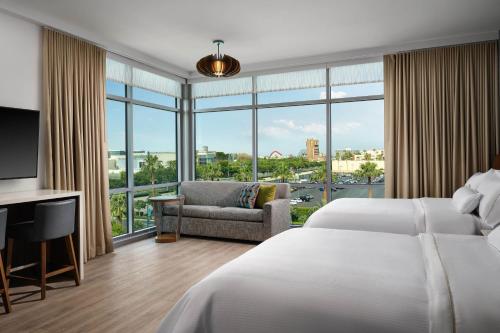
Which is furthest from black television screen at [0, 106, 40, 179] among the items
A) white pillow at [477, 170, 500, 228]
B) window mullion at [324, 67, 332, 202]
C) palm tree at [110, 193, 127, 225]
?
white pillow at [477, 170, 500, 228]

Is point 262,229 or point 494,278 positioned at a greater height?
point 494,278

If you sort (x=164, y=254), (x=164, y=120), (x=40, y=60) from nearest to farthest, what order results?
(x=40, y=60), (x=164, y=254), (x=164, y=120)

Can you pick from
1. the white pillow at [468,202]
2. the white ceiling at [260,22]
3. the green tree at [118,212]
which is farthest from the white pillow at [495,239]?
the green tree at [118,212]

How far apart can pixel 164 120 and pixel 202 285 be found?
199 inches

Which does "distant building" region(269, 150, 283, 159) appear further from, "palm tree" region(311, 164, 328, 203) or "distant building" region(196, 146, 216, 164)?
"distant building" region(196, 146, 216, 164)

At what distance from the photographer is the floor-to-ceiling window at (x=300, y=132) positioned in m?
5.52

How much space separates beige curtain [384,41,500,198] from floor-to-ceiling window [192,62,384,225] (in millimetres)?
366

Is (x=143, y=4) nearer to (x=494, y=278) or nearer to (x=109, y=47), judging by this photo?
(x=109, y=47)

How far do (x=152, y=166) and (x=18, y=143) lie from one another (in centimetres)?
253

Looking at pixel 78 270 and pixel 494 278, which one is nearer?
pixel 494 278

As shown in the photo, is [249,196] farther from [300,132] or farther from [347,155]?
[347,155]

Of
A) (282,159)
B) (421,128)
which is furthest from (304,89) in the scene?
(421,128)

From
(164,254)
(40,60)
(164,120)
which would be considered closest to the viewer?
(40,60)

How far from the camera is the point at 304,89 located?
19.5 feet
